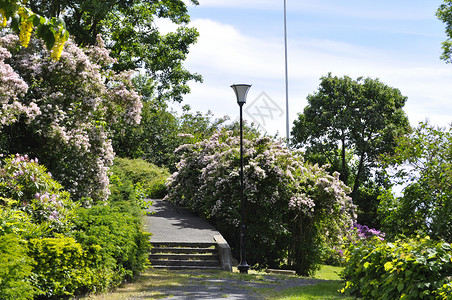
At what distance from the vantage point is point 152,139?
108 feet

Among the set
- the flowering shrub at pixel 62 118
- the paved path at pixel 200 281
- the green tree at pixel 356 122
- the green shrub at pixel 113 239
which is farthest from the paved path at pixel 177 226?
the green tree at pixel 356 122

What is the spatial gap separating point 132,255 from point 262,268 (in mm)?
7697

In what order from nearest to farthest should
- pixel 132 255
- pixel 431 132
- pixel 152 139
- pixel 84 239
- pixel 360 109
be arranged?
1. pixel 84 239
2. pixel 132 255
3. pixel 431 132
4. pixel 152 139
5. pixel 360 109

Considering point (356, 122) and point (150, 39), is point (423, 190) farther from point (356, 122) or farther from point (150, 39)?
point (356, 122)

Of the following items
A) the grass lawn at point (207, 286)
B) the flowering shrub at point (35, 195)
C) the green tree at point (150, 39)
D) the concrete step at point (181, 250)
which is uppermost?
the green tree at point (150, 39)

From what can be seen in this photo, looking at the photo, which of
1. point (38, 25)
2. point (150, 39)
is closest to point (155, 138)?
point (150, 39)

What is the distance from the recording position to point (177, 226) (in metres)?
17.6

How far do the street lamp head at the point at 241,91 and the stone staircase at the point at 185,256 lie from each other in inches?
178

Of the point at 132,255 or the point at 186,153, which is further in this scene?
the point at 186,153

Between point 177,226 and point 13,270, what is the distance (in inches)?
443

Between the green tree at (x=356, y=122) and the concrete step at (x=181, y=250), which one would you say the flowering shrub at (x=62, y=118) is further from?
the green tree at (x=356, y=122)

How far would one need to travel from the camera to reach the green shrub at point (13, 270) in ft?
20.6

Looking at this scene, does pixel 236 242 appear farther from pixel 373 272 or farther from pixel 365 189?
pixel 365 189

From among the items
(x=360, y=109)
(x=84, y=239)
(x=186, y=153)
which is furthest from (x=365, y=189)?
(x=84, y=239)
